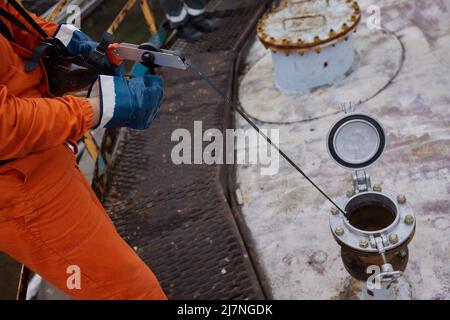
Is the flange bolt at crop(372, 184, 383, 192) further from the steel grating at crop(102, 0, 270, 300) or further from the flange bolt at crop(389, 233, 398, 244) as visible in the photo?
the steel grating at crop(102, 0, 270, 300)

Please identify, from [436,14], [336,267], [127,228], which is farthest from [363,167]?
[436,14]

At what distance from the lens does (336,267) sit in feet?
7.17

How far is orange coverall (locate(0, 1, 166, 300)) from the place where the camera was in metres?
1.53

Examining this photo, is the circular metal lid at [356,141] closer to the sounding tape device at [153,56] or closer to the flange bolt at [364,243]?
the sounding tape device at [153,56]

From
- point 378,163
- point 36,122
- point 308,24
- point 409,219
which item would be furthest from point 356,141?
point 308,24

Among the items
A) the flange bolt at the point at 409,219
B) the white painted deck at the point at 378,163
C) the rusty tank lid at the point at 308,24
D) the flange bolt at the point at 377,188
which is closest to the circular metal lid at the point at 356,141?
the flange bolt at the point at 377,188

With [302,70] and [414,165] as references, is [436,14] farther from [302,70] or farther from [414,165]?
[414,165]

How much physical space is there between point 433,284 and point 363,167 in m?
0.64

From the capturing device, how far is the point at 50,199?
170cm
